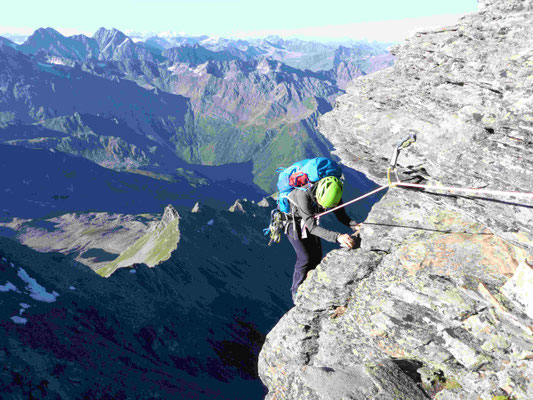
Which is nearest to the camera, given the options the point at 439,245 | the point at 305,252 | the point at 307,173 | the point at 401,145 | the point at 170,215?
the point at 401,145

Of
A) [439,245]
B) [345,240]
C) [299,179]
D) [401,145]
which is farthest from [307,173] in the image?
[439,245]

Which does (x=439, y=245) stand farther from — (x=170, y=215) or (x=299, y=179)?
(x=170, y=215)

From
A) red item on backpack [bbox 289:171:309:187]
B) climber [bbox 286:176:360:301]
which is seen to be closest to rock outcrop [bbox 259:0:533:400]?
climber [bbox 286:176:360:301]

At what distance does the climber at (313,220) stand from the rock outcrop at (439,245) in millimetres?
1033

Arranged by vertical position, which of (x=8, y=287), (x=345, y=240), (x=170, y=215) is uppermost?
(x=345, y=240)

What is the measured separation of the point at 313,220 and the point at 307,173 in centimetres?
188

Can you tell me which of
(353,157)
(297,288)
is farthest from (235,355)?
(353,157)

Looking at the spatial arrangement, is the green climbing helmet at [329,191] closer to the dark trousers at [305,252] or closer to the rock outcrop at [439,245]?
the rock outcrop at [439,245]

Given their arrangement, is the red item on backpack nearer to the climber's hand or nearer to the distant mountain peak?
the climber's hand

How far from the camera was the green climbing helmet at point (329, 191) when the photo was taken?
11.8 metres

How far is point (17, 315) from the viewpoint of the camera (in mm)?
56969

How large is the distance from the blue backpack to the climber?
296 mm

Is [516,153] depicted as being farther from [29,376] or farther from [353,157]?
[29,376]

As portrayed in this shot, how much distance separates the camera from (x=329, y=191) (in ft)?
38.9
